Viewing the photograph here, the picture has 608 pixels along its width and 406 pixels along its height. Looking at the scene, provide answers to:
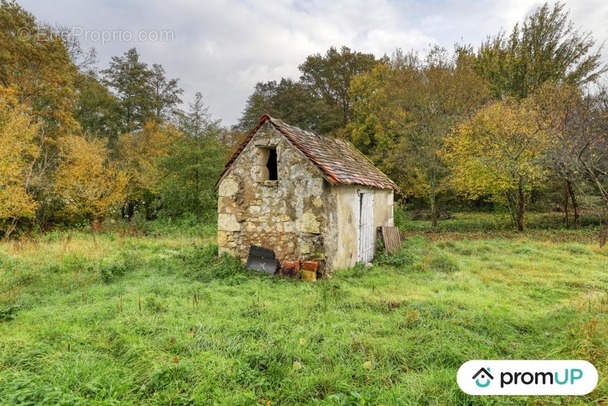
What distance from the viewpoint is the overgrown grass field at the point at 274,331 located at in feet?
11.6

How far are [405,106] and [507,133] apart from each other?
6.17m

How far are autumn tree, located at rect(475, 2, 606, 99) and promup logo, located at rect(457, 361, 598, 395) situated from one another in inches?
938

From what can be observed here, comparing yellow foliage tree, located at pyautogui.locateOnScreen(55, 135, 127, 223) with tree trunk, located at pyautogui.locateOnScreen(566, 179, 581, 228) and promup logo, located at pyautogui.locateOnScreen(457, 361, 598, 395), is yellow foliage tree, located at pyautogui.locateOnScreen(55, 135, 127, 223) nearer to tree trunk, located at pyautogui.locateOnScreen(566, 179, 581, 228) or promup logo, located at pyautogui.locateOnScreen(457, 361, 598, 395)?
promup logo, located at pyautogui.locateOnScreen(457, 361, 598, 395)

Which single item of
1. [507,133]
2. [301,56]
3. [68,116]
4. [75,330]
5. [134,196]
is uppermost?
[301,56]

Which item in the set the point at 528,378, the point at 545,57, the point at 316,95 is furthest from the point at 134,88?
the point at 545,57

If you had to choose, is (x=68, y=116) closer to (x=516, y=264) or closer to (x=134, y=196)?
(x=134, y=196)

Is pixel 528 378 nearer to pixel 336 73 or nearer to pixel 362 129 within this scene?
pixel 362 129

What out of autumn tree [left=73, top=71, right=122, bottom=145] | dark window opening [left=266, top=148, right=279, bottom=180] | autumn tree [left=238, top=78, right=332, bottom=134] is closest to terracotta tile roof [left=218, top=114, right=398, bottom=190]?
dark window opening [left=266, top=148, right=279, bottom=180]

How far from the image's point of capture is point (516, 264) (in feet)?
32.4

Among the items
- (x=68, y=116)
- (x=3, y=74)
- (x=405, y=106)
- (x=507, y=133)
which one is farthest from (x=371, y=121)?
(x=3, y=74)

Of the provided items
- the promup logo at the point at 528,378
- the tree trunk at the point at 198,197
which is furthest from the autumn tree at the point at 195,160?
the promup logo at the point at 528,378

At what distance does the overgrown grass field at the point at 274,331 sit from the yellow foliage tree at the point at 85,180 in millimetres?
8956

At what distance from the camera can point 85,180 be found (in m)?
17.2

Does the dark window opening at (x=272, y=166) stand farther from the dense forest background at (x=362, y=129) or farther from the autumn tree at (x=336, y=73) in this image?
the autumn tree at (x=336, y=73)
